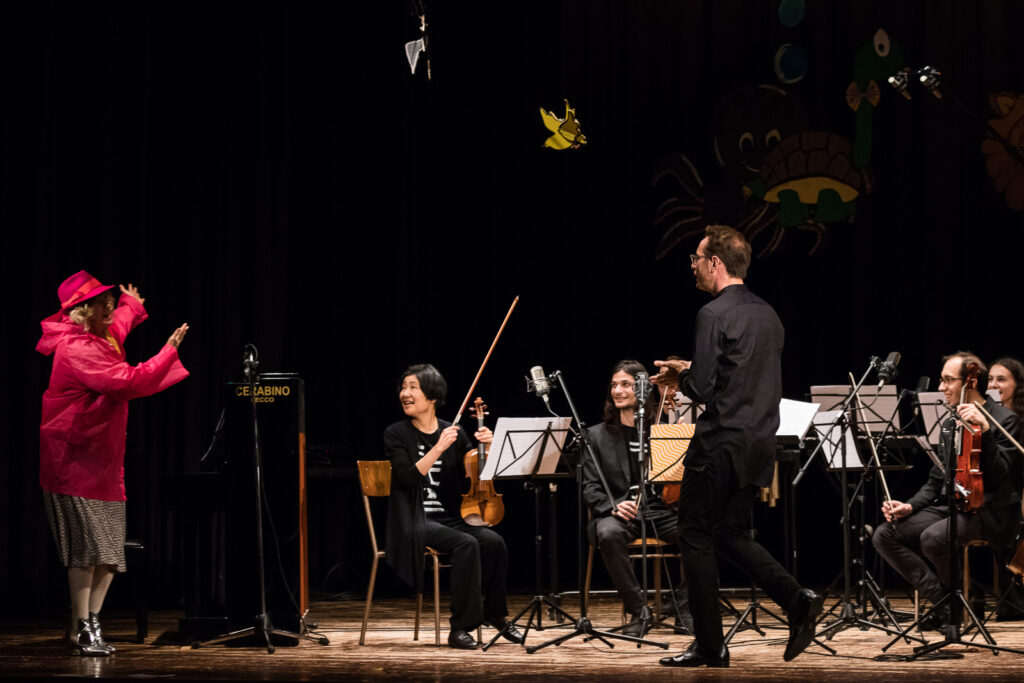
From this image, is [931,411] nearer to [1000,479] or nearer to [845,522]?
[1000,479]

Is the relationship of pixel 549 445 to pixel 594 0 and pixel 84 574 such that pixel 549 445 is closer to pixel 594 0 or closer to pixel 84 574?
pixel 84 574

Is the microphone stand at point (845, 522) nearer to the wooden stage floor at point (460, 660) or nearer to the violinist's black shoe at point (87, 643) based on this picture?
the wooden stage floor at point (460, 660)

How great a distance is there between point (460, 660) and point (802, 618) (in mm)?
1391

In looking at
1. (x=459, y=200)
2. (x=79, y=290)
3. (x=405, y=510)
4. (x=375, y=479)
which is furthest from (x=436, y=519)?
(x=459, y=200)

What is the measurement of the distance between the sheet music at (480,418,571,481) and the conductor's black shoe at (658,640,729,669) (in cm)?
120

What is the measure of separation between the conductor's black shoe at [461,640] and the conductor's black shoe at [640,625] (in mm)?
703

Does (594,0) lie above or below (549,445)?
above

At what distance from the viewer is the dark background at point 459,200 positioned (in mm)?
6934

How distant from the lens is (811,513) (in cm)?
757

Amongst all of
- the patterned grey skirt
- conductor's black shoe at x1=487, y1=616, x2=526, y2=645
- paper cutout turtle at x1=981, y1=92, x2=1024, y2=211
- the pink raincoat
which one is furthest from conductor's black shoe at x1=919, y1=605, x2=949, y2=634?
the patterned grey skirt

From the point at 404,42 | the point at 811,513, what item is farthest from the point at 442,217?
the point at 811,513

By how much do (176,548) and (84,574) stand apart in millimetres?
1910

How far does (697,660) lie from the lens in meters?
4.05

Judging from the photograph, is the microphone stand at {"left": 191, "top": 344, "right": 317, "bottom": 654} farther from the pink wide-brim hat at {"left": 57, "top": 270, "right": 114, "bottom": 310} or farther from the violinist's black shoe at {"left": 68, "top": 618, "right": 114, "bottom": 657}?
the pink wide-brim hat at {"left": 57, "top": 270, "right": 114, "bottom": 310}
